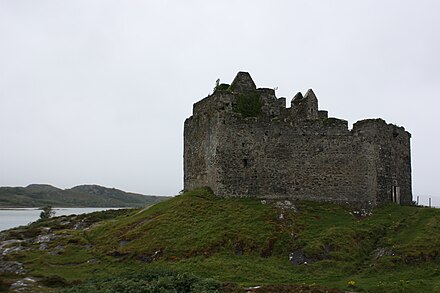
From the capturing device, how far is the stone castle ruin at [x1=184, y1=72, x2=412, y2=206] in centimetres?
3794

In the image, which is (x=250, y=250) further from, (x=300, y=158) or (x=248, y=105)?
(x=248, y=105)

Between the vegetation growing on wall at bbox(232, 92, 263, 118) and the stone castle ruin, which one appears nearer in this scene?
the stone castle ruin

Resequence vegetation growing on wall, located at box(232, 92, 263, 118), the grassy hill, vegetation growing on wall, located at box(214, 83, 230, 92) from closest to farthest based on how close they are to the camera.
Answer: the grassy hill
vegetation growing on wall, located at box(232, 92, 263, 118)
vegetation growing on wall, located at box(214, 83, 230, 92)

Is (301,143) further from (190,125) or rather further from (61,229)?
(61,229)

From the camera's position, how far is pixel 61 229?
4616 centimetres

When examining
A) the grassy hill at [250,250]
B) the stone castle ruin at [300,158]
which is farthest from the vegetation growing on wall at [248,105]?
the grassy hill at [250,250]

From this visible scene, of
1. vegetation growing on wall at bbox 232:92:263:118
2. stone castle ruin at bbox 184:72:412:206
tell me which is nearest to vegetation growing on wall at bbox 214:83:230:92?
vegetation growing on wall at bbox 232:92:263:118

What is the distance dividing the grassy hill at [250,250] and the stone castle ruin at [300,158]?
1.46m

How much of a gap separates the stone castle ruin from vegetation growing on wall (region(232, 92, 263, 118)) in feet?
2.91

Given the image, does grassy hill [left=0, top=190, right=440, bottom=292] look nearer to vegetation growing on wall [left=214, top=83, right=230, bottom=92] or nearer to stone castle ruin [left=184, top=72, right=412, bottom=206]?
stone castle ruin [left=184, top=72, right=412, bottom=206]

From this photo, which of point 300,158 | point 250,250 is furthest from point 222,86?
point 250,250

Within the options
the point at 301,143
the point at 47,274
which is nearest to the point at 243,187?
the point at 301,143

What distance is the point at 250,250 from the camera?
29641mm

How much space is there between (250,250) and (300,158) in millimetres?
11709
